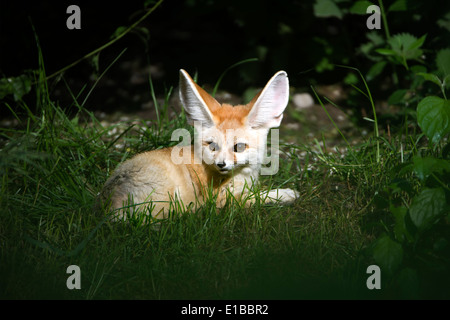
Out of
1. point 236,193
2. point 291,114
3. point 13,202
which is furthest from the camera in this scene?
point 291,114

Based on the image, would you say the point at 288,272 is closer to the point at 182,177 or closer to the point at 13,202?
the point at 182,177

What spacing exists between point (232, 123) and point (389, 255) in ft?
4.47

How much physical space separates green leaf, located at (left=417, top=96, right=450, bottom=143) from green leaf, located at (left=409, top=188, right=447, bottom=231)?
33 cm

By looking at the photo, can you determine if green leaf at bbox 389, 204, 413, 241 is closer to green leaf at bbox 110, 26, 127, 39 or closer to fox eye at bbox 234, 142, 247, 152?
fox eye at bbox 234, 142, 247, 152

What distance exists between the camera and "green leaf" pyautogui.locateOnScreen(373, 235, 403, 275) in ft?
8.08

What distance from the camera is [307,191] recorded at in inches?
143

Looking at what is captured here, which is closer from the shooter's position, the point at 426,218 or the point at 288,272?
the point at 426,218

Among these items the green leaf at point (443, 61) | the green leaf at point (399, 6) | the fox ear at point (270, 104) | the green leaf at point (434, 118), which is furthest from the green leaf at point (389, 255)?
the green leaf at point (399, 6)

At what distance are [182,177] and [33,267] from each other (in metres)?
1.12

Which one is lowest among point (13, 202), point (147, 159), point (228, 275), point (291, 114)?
point (228, 275)

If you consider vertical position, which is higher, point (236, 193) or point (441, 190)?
point (236, 193)

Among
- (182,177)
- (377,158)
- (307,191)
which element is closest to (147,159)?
(182,177)

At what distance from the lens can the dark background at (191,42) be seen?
15.9 ft

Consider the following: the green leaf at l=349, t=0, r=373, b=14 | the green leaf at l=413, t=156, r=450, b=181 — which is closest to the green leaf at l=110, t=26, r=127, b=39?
the green leaf at l=349, t=0, r=373, b=14
